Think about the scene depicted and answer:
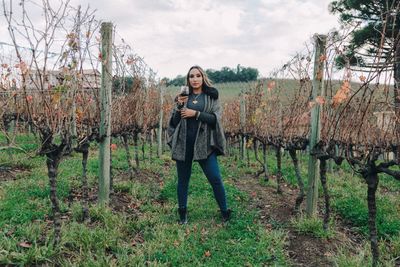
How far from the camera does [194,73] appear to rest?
14.7 ft

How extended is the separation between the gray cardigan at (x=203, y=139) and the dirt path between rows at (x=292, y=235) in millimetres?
1253

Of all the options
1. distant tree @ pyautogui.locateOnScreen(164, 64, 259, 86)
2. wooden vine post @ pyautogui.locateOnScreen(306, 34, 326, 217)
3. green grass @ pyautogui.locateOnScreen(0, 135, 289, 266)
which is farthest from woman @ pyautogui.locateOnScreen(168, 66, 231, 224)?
distant tree @ pyautogui.locateOnScreen(164, 64, 259, 86)

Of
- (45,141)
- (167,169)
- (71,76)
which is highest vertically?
(71,76)

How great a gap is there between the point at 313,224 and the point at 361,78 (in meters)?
1.88

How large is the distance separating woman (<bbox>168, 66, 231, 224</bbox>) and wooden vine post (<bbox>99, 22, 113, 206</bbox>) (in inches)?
36.4

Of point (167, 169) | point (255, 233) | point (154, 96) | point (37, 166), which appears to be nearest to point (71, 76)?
point (255, 233)

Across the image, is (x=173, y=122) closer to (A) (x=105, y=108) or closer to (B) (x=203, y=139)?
(B) (x=203, y=139)

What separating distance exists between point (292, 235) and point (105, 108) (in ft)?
9.54

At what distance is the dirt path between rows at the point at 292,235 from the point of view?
365 cm

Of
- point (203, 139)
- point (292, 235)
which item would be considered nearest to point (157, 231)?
point (203, 139)

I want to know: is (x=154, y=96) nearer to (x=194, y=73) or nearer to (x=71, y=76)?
(x=194, y=73)

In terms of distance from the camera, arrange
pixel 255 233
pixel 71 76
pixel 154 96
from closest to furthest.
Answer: pixel 71 76 → pixel 255 233 → pixel 154 96

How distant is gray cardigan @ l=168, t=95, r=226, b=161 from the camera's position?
4.38m

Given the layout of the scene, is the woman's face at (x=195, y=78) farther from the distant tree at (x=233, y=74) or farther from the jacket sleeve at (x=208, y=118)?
the distant tree at (x=233, y=74)
